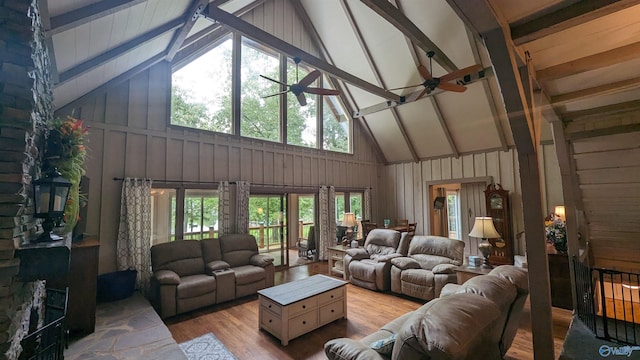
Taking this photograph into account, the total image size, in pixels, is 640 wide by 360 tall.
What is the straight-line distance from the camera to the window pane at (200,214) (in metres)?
5.51

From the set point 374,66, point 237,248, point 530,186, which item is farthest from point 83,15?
point 374,66

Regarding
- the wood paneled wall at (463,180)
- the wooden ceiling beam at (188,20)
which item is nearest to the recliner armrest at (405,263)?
the wood paneled wall at (463,180)

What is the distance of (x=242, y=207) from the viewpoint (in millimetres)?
6031

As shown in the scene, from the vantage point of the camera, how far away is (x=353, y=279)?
5.53 meters

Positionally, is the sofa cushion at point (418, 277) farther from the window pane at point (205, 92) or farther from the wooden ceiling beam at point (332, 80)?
the wooden ceiling beam at point (332, 80)

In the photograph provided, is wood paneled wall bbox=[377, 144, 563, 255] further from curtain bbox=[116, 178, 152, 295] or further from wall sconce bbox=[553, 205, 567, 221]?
curtain bbox=[116, 178, 152, 295]

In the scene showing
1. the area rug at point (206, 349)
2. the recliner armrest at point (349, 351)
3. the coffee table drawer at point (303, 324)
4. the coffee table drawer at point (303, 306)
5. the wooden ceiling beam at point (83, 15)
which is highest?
the wooden ceiling beam at point (83, 15)

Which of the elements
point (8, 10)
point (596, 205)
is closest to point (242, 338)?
point (8, 10)

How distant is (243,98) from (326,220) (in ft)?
12.8

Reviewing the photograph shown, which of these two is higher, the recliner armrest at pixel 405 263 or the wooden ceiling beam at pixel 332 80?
the wooden ceiling beam at pixel 332 80

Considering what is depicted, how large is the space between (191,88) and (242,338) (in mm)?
4953

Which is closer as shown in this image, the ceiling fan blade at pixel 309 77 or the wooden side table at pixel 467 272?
the wooden side table at pixel 467 272

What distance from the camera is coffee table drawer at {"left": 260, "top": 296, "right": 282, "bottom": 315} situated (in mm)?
3398

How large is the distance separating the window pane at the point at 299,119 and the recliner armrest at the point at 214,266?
3588mm
